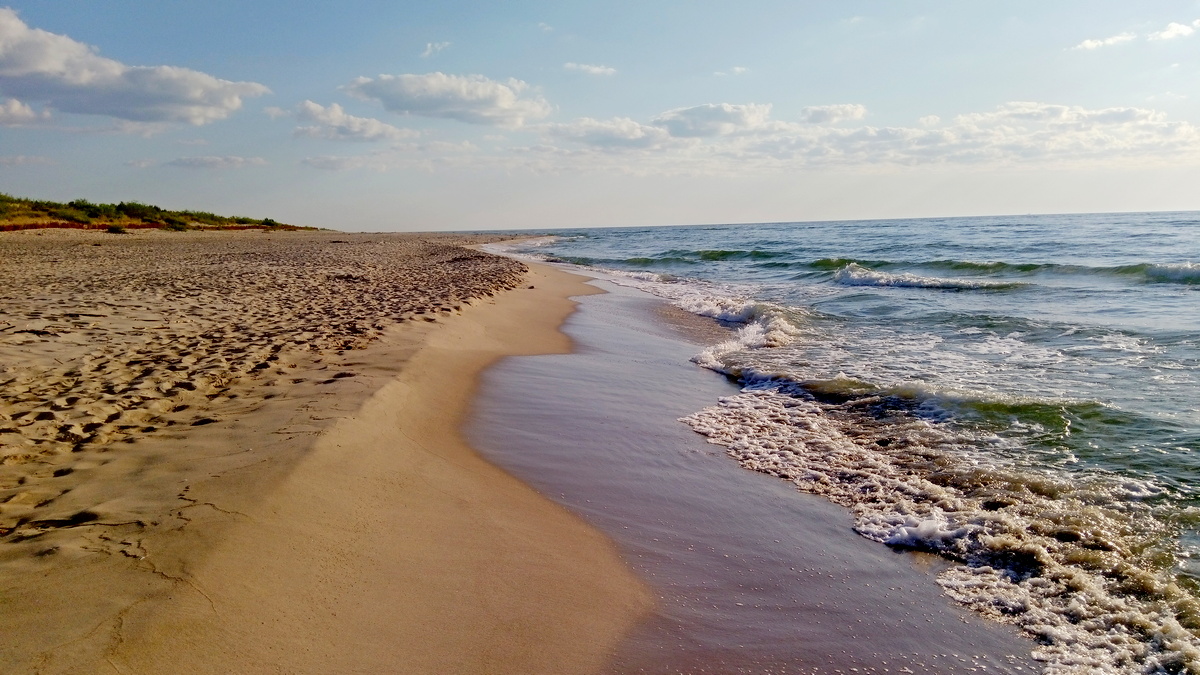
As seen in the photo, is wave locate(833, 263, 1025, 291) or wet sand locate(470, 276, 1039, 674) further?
wave locate(833, 263, 1025, 291)

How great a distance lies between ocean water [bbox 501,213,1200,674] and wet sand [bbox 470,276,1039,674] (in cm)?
25

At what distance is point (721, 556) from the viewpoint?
3.78 m

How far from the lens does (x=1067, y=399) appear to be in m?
6.84

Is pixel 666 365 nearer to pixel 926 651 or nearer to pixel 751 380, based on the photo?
pixel 751 380

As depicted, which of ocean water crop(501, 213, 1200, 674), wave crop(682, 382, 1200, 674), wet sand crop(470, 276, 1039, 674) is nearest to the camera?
wet sand crop(470, 276, 1039, 674)

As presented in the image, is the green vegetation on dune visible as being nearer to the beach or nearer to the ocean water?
the beach

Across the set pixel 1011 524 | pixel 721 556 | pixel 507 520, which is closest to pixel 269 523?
pixel 507 520

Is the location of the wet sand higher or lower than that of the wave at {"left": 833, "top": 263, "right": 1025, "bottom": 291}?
lower

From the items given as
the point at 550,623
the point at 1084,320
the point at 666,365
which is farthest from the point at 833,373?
the point at 1084,320

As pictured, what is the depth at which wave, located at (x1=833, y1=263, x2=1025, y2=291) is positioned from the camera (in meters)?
18.2

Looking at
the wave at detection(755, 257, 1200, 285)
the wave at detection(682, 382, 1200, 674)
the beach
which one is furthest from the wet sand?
the wave at detection(755, 257, 1200, 285)

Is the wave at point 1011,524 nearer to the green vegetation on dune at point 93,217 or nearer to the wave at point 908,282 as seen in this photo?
the wave at point 908,282

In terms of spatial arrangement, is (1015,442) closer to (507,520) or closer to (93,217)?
(507,520)

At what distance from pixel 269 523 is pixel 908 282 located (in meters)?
20.7
